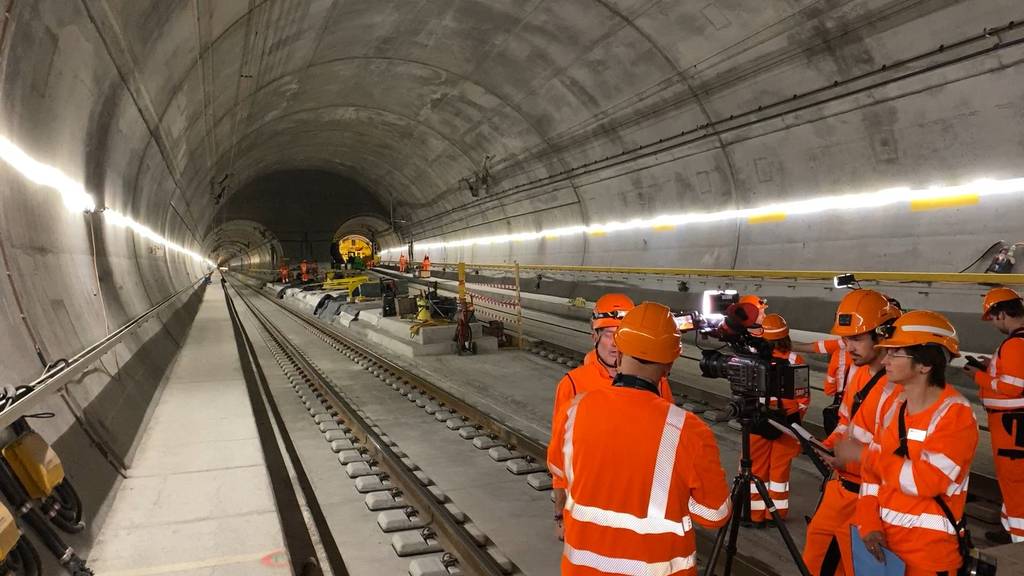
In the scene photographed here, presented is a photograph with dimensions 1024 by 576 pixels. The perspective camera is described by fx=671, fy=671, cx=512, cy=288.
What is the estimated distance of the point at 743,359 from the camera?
344 cm

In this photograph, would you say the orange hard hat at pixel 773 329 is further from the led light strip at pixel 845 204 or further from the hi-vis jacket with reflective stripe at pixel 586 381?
the led light strip at pixel 845 204

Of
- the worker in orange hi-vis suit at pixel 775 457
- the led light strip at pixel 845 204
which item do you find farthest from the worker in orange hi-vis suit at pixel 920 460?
the led light strip at pixel 845 204

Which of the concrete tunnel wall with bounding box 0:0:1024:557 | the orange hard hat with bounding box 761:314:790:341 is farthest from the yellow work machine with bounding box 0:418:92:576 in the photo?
the orange hard hat with bounding box 761:314:790:341

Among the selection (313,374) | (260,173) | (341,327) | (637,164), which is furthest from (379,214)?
(313,374)

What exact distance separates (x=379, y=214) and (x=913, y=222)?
32.1m

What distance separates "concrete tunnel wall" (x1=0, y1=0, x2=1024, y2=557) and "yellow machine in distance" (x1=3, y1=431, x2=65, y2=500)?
65 cm

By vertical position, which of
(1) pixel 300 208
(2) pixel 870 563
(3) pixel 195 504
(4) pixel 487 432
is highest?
(1) pixel 300 208

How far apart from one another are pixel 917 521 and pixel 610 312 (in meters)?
1.78

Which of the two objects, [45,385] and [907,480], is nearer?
[907,480]

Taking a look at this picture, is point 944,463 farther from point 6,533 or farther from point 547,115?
point 547,115

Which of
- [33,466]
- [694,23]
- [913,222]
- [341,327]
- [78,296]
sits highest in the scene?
[694,23]

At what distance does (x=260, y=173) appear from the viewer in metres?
33.0

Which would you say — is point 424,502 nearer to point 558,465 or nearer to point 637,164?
point 558,465

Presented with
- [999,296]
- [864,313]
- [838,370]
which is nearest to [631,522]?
[864,313]
